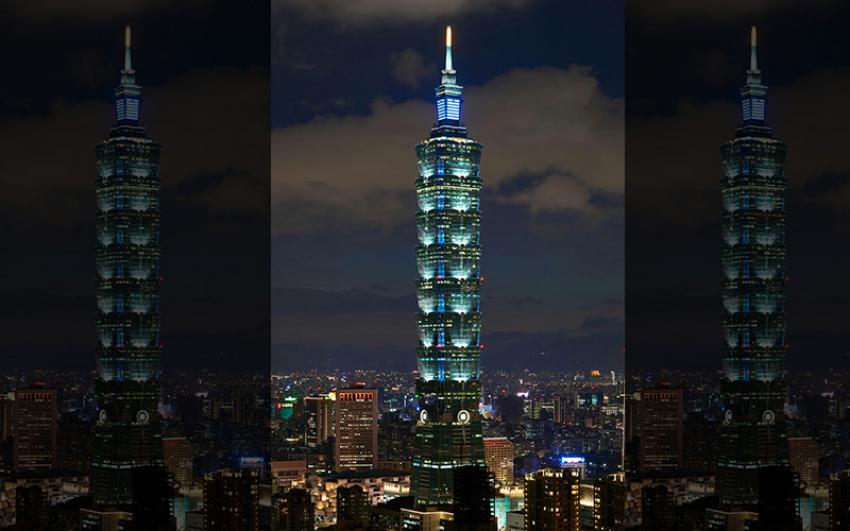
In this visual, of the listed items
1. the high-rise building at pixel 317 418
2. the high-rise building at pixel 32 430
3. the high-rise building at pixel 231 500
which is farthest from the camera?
the high-rise building at pixel 317 418

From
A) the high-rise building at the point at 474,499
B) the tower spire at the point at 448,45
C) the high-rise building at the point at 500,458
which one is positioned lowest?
the high-rise building at the point at 474,499

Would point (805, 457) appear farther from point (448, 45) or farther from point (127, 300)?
point (448, 45)

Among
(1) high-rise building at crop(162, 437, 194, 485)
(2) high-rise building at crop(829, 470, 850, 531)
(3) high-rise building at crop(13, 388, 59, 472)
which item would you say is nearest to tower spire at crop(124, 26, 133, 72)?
Answer: (3) high-rise building at crop(13, 388, 59, 472)

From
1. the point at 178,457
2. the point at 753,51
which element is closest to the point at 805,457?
the point at 753,51

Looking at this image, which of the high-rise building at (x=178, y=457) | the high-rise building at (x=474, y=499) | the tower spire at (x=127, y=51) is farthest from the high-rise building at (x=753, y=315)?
the high-rise building at (x=474, y=499)

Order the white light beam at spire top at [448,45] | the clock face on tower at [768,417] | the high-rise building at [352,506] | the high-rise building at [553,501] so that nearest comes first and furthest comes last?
1. the clock face on tower at [768,417]
2. the high-rise building at [553,501]
3. the high-rise building at [352,506]
4. the white light beam at spire top at [448,45]

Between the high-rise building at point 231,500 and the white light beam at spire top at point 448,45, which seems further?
the white light beam at spire top at point 448,45

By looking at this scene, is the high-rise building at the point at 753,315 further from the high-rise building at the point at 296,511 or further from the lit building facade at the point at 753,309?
the high-rise building at the point at 296,511
